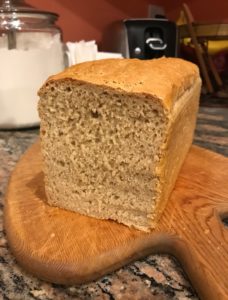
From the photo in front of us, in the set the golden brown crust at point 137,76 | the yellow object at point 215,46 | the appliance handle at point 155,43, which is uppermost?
the golden brown crust at point 137,76

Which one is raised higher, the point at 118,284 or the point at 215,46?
the point at 215,46

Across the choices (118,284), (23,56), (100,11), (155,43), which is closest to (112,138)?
(118,284)

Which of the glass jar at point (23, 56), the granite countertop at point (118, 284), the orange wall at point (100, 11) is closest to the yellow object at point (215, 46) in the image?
the orange wall at point (100, 11)

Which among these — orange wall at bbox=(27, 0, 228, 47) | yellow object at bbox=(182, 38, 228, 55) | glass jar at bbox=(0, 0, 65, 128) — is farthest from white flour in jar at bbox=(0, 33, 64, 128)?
yellow object at bbox=(182, 38, 228, 55)

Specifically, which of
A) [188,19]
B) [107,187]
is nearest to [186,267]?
[107,187]

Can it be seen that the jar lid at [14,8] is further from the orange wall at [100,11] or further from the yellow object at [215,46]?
the yellow object at [215,46]

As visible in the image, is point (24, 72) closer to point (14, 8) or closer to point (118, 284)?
point (14, 8)
